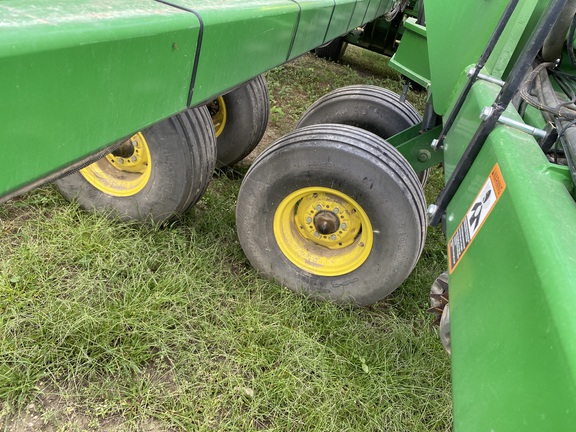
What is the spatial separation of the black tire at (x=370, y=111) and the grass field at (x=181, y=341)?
3.94ft

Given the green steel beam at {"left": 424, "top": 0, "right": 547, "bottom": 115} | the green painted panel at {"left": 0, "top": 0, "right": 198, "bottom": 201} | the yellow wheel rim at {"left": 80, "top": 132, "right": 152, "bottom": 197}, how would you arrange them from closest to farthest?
1. the green painted panel at {"left": 0, "top": 0, "right": 198, "bottom": 201}
2. the green steel beam at {"left": 424, "top": 0, "right": 547, "bottom": 115}
3. the yellow wheel rim at {"left": 80, "top": 132, "right": 152, "bottom": 197}

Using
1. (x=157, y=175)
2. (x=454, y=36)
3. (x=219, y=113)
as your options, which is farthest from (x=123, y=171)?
(x=454, y=36)

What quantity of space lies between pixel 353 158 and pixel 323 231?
0.43 meters

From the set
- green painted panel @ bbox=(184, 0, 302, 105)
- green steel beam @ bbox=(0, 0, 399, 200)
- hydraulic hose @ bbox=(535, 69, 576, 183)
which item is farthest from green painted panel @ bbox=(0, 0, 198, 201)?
hydraulic hose @ bbox=(535, 69, 576, 183)

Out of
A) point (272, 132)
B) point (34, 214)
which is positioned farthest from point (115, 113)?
point (272, 132)

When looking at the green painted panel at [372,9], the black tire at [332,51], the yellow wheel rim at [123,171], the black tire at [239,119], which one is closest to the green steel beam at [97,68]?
the yellow wheel rim at [123,171]

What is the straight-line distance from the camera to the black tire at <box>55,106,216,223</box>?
233 centimetres

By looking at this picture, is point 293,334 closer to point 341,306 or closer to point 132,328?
point 341,306

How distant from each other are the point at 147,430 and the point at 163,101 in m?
1.18

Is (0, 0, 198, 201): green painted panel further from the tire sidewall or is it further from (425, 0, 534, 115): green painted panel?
(425, 0, 534, 115): green painted panel

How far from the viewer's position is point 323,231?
231 cm

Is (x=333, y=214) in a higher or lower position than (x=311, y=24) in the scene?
lower

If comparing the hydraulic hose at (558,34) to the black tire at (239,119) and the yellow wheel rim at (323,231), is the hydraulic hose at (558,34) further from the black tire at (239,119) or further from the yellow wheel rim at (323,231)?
the black tire at (239,119)

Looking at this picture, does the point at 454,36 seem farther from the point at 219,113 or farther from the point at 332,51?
the point at 332,51
